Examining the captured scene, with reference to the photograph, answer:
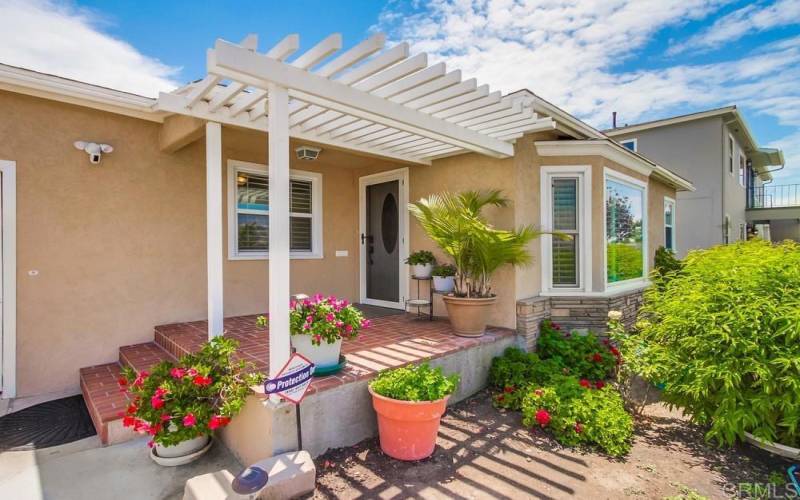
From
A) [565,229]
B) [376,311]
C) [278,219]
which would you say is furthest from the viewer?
[376,311]

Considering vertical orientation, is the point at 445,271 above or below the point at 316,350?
above

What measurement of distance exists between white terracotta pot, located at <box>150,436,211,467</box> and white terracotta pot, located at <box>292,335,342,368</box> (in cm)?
103

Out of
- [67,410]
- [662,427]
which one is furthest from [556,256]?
[67,410]

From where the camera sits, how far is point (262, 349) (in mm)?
3891

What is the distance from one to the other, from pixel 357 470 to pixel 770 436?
10.5 ft

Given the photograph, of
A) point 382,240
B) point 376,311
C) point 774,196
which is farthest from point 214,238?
point 774,196

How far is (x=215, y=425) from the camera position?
2.75 metres

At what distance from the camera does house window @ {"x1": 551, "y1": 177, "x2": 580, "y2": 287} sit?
219 inches

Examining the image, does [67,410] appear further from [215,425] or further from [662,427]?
[662,427]

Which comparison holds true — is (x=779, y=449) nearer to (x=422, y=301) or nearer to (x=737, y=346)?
(x=737, y=346)

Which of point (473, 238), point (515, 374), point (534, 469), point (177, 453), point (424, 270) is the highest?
point (473, 238)

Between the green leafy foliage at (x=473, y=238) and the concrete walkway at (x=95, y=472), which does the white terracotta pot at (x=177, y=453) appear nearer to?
the concrete walkway at (x=95, y=472)

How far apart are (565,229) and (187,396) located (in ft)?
16.6

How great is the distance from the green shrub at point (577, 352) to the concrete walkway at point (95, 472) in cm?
376
